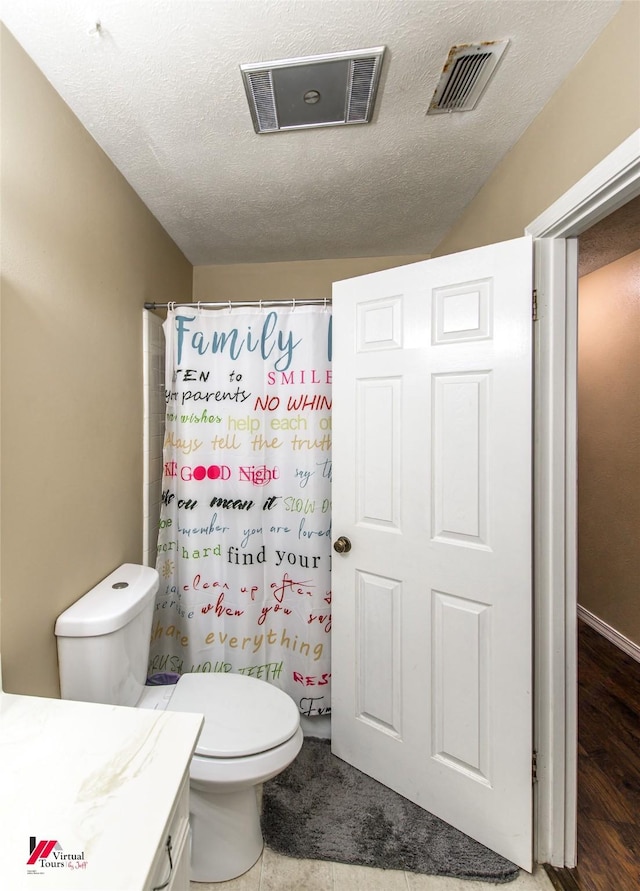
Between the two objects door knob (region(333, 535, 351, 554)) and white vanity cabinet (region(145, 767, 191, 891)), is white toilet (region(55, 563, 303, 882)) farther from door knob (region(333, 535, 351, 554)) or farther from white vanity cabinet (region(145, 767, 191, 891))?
door knob (region(333, 535, 351, 554))

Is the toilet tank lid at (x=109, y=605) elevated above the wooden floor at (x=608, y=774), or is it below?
above

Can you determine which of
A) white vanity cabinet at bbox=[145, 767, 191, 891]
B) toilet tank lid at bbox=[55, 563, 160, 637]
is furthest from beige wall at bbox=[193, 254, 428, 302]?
white vanity cabinet at bbox=[145, 767, 191, 891]

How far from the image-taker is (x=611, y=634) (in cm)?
279

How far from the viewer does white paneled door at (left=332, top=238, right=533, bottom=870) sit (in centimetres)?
133

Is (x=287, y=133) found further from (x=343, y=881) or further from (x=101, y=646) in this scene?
(x=343, y=881)

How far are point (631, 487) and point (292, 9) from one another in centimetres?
287

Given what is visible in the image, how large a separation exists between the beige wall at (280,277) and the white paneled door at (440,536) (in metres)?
0.96

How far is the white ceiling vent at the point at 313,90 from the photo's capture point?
113 cm

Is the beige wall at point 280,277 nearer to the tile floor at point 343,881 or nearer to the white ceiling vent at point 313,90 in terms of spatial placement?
the white ceiling vent at point 313,90

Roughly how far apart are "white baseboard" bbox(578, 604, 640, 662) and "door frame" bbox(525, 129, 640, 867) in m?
1.66

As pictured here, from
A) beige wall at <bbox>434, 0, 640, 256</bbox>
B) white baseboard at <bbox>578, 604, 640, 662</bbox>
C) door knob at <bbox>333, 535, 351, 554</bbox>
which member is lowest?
white baseboard at <bbox>578, 604, 640, 662</bbox>

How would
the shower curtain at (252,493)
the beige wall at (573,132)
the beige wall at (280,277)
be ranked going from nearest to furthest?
the beige wall at (573,132)
the shower curtain at (252,493)
the beige wall at (280,277)

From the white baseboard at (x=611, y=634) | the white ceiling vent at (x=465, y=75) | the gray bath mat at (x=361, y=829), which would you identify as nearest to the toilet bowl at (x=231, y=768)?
the gray bath mat at (x=361, y=829)

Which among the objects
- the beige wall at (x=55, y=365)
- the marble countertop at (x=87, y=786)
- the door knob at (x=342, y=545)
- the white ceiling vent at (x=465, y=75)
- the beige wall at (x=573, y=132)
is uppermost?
the white ceiling vent at (x=465, y=75)
